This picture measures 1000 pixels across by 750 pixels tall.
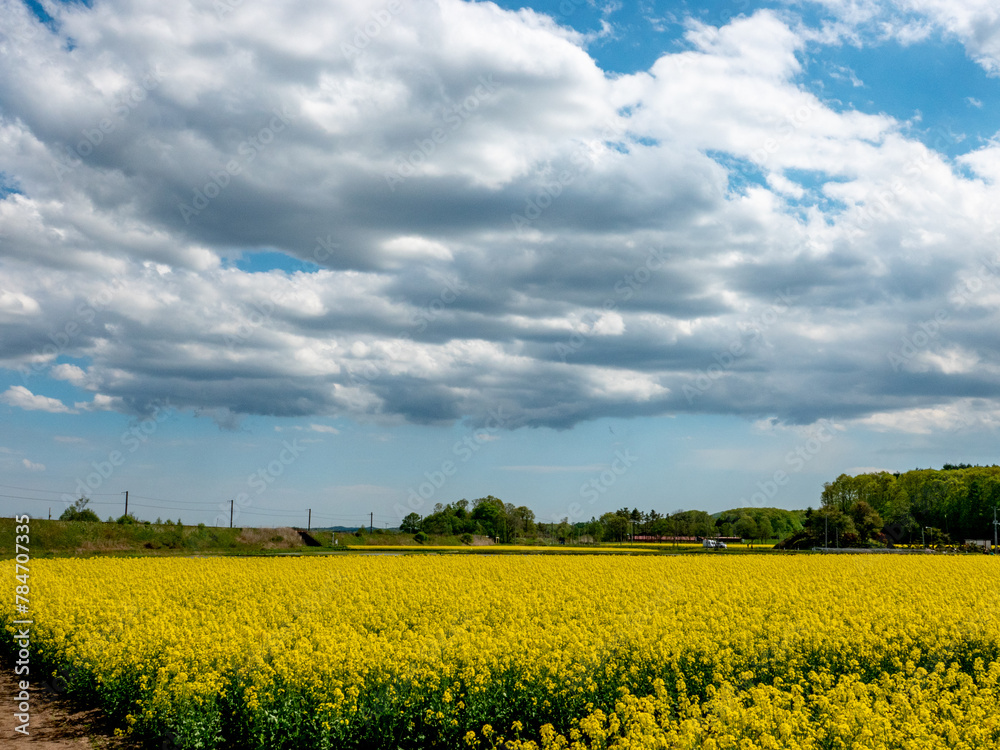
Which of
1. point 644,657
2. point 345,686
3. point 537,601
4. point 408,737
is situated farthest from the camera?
point 537,601

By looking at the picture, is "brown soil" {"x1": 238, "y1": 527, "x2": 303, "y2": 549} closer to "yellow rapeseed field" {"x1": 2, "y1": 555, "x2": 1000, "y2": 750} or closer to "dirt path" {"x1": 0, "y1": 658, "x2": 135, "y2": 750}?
"yellow rapeseed field" {"x1": 2, "y1": 555, "x2": 1000, "y2": 750}

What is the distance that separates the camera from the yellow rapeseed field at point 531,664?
384 inches

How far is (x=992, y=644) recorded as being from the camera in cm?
1526

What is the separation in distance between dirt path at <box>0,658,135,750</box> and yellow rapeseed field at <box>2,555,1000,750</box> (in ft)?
1.39

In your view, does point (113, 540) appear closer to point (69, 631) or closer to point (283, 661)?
point (69, 631)

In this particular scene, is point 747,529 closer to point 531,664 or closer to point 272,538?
point 272,538

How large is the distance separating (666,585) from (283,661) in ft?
46.0

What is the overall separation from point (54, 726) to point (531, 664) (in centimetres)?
879

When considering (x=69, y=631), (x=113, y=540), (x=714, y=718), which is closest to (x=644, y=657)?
(x=714, y=718)

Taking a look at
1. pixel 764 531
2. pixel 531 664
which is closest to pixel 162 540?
pixel 531 664

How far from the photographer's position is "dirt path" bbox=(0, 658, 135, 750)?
1209cm

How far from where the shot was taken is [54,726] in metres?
13.1

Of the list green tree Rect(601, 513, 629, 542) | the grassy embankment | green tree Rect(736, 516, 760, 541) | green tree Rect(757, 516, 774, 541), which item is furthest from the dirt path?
green tree Rect(757, 516, 774, 541)

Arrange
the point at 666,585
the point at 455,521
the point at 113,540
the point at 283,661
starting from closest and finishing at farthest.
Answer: the point at 283,661 → the point at 666,585 → the point at 113,540 → the point at 455,521
